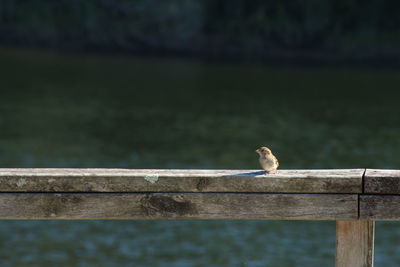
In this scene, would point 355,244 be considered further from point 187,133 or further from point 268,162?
point 187,133

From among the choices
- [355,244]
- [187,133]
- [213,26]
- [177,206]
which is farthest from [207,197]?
[213,26]

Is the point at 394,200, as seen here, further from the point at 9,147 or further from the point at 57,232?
the point at 9,147

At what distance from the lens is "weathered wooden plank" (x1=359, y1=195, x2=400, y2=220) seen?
3283mm

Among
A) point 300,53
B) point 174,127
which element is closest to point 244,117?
point 174,127

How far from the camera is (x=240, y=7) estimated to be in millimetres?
78625

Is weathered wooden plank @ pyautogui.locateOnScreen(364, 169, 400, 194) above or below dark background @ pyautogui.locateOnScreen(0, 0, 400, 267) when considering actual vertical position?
below

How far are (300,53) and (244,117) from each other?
38647 mm

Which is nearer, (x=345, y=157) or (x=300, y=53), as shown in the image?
(x=345, y=157)

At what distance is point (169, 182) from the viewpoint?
10.9 feet

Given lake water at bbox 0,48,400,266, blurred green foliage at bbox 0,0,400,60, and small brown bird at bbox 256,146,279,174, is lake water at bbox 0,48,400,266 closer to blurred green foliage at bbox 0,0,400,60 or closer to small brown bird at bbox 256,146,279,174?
small brown bird at bbox 256,146,279,174

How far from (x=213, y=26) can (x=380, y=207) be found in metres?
75.6

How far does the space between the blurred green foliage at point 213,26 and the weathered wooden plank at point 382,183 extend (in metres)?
68.3

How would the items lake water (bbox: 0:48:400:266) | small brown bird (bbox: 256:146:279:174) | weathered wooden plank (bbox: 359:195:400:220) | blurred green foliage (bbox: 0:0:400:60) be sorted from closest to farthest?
weathered wooden plank (bbox: 359:195:400:220) → small brown bird (bbox: 256:146:279:174) → lake water (bbox: 0:48:400:266) → blurred green foliage (bbox: 0:0:400:60)

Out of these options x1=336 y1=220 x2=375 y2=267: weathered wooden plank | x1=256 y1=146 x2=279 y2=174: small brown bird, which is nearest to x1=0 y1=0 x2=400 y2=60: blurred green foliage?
x1=256 y1=146 x2=279 y2=174: small brown bird
